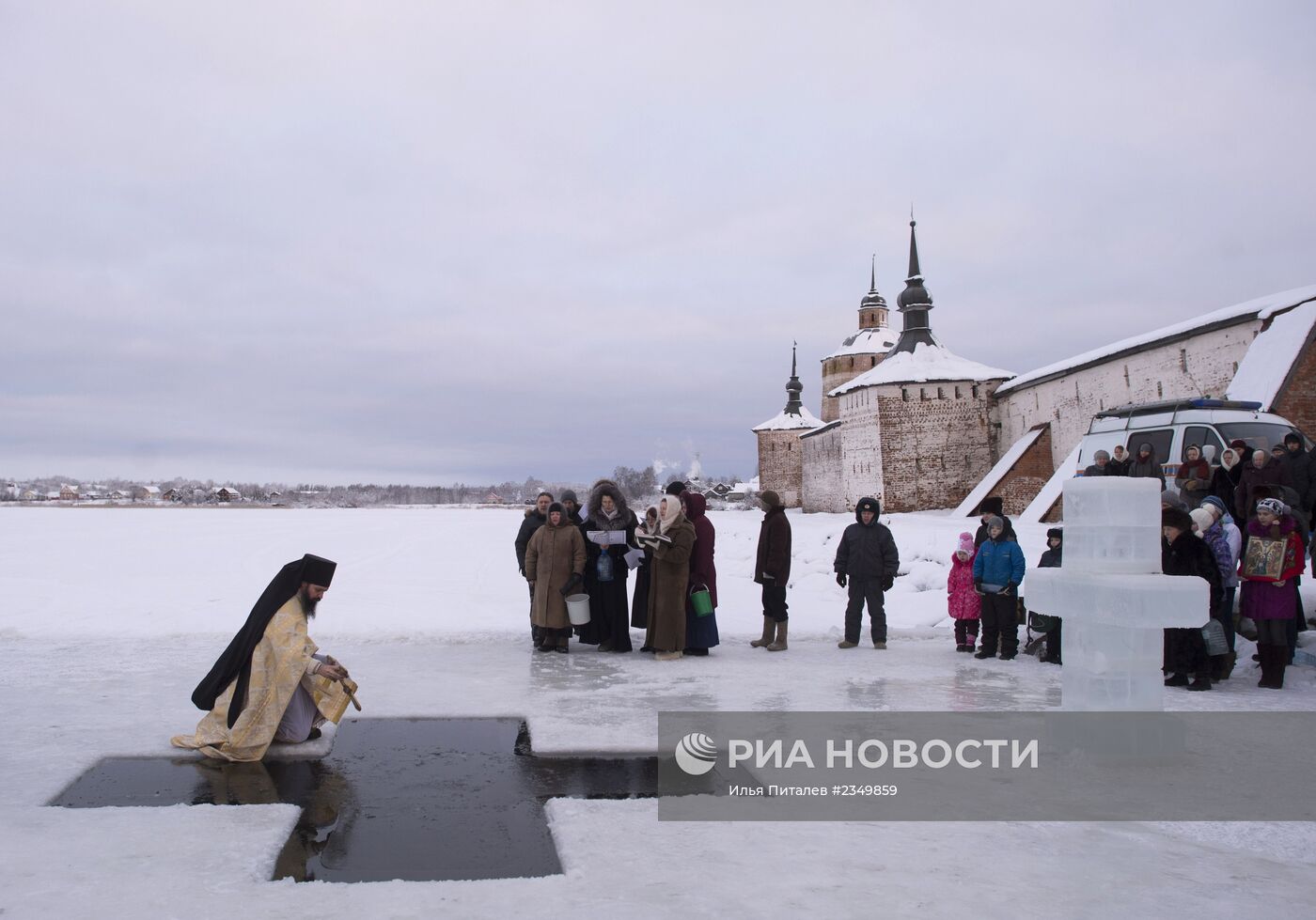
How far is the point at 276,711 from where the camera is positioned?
4.72 meters

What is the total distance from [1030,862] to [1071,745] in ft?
5.37

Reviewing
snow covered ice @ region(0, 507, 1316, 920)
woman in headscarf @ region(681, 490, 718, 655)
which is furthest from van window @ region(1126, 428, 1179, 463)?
woman in headscarf @ region(681, 490, 718, 655)

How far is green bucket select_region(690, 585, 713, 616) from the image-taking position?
7918 millimetres

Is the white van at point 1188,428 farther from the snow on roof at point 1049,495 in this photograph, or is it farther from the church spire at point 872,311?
the church spire at point 872,311

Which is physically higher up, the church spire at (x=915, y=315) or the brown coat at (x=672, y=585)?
the church spire at (x=915, y=315)

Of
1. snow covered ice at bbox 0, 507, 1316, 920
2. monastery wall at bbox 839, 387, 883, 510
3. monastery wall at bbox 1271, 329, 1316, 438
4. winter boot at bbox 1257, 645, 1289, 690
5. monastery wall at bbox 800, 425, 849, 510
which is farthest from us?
monastery wall at bbox 800, 425, 849, 510

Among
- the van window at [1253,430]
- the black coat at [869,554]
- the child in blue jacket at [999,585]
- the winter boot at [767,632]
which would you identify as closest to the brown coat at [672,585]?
the winter boot at [767,632]

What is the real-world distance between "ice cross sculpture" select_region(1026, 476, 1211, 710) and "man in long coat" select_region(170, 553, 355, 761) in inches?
154

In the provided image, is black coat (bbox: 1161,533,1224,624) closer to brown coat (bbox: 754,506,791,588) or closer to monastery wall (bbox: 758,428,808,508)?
brown coat (bbox: 754,506,791,588)

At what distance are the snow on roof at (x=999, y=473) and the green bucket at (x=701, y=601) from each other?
20327 millimetres

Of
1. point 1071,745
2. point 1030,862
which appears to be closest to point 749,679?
point 1071,745

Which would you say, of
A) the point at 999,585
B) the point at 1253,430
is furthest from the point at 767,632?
the point at 1253,430

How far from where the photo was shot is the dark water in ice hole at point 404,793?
3.34 metres

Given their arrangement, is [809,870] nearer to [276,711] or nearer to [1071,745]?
[1071,745]
